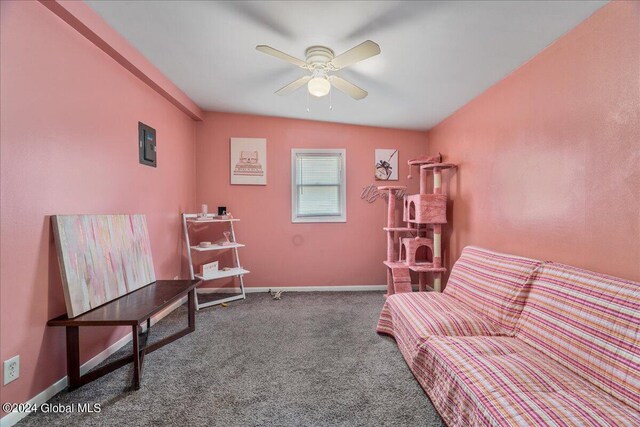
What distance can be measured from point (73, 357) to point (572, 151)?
3.39 meters

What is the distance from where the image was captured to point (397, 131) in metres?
4.02

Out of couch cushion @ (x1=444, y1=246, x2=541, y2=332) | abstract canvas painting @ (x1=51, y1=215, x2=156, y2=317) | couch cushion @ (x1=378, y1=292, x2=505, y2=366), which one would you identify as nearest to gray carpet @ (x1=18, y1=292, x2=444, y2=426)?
couch cushion @ (x1=378, y1=292, x2=505, y2=366)

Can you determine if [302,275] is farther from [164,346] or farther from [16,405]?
[16,405]

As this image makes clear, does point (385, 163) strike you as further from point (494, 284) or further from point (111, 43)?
point (111, 43)

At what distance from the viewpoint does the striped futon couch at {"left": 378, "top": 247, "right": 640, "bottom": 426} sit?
1102 millimetres

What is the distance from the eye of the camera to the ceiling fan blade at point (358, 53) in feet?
5.55

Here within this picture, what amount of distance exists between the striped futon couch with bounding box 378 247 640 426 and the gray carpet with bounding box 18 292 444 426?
9.7 inches

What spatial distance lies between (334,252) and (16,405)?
10.3ft

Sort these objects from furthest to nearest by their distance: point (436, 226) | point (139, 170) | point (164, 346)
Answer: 1. point (436, 226)
2. point (139, 170)
3. point (164, 346)

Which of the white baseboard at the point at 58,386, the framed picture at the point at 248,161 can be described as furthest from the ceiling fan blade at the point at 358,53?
the white baseboard at the point at 58,386

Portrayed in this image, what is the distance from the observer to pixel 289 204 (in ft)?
12.9

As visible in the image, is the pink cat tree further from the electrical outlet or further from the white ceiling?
the electrical outlet

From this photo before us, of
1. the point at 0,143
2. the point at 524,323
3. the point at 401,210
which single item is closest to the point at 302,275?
the point at 401,210

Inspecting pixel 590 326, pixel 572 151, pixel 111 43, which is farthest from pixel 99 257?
pixel 572 151
